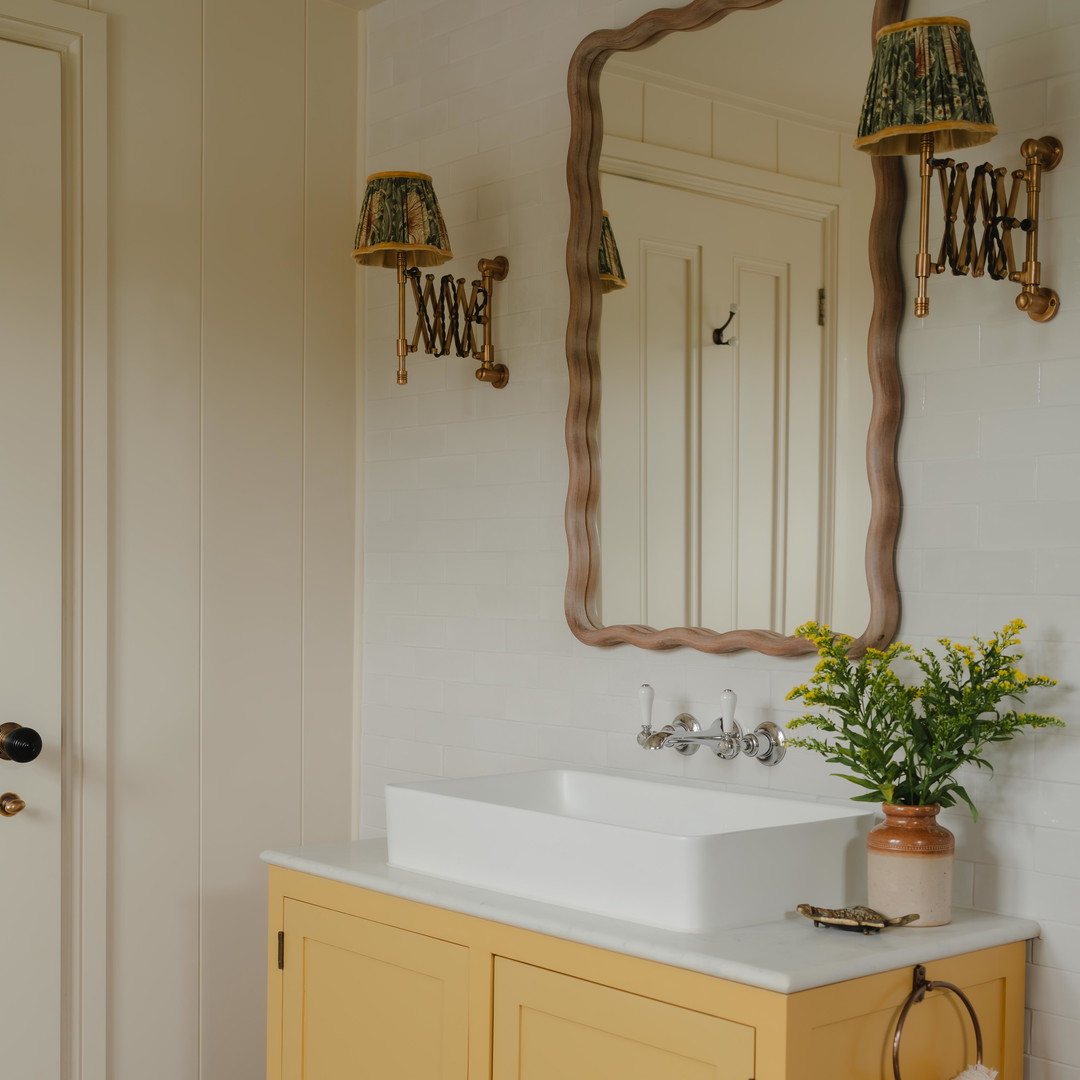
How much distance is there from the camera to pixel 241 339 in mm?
2680

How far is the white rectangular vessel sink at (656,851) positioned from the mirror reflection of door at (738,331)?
0.30m

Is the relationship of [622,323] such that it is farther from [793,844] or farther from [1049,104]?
[793,844]

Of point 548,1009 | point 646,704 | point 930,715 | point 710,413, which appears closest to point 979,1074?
point 930,715

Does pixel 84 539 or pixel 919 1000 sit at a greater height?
pixel 84 539

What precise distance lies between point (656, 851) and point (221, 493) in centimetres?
138

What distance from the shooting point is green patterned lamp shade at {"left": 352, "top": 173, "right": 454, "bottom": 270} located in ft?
7.80

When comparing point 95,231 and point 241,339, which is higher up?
point 95,231

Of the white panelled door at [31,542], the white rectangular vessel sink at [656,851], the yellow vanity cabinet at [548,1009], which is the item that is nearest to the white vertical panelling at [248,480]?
the white panelled door at [31,542]

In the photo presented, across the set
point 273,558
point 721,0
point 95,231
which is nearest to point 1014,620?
point 721,0

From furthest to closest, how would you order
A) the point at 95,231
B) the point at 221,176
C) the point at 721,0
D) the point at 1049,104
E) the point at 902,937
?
the point at 221,176 → the point at 95,231 → the point at 721,0 → the point at 1049,104 → the point at 902,937

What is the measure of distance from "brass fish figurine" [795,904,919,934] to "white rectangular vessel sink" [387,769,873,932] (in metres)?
0.07

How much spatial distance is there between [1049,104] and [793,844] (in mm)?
1038

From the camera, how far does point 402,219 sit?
93.8 inches

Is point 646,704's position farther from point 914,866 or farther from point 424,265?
A: point 424,265
